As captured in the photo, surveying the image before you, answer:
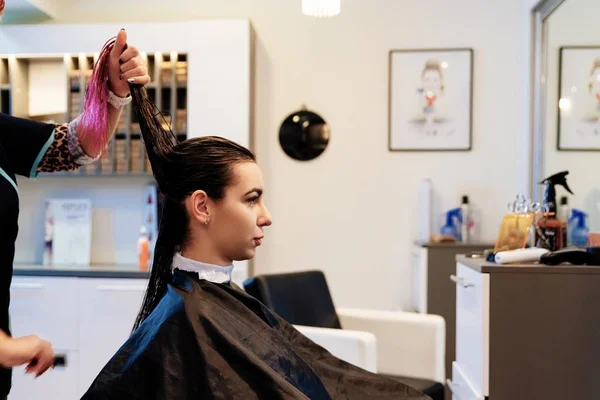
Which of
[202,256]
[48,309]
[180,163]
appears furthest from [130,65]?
[48,309]

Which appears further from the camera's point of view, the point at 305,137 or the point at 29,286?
the point at 305,137

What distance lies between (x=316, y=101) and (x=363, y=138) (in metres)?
0.35

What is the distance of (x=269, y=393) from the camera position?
3.92 ft

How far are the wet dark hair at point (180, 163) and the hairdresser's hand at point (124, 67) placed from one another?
0.07ft

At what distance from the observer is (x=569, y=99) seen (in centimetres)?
277

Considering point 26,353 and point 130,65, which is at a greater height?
point 130,65

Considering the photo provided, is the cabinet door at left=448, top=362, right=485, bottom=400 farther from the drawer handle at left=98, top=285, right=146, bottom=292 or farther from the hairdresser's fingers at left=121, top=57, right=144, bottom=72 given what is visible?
the drawer handle at left=98, top=285, right=146, bottom=292

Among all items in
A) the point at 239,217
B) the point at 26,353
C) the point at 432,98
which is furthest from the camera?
the point at 432,98

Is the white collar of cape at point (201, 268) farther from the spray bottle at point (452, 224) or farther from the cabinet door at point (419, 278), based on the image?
the spray bottle at point (452, 224)

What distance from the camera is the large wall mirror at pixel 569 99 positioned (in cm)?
245

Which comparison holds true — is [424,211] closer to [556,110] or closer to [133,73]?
[556,110]

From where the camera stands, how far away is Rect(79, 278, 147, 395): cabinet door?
315 cm

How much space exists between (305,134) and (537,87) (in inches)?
50.9

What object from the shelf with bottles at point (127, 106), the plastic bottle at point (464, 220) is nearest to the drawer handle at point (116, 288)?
the shelf with bottles at point (127, 106)
